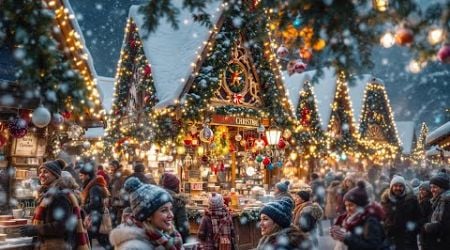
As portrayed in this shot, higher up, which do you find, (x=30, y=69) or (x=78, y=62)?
(x=78, y=62)

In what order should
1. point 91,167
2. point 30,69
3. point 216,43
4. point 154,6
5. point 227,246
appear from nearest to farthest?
point 154,6 < point 30,69 < point 227,246 < point 91,167 < point 216,43

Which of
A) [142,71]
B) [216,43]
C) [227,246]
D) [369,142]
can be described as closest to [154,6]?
[227,246]

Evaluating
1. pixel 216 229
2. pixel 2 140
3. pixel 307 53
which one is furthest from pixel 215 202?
pixel 2 140

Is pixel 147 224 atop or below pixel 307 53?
below

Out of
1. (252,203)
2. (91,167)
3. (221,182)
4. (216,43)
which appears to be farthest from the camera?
(221,182)

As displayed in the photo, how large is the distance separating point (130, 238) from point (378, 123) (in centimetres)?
3224

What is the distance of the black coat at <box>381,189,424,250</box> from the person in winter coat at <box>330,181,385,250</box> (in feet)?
6.55

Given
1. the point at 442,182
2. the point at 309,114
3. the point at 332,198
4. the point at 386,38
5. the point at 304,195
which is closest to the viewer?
the point at 386,38

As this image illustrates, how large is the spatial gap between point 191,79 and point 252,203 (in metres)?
4.07

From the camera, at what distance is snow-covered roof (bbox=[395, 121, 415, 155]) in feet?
160

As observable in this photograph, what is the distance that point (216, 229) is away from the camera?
25.9 ft

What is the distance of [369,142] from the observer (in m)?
30.6

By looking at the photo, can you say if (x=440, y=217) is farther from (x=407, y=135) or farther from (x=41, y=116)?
(x=407, y=135)

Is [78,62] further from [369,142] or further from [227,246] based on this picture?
[369,142]
